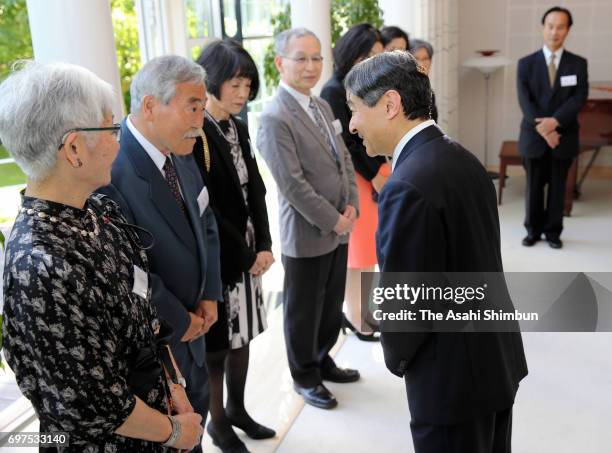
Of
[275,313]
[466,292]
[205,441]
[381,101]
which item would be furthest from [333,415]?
[381,101]

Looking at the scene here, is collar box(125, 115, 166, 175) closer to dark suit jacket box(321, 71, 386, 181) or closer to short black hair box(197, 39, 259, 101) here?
short black hair box(197, 39, 259, 101)

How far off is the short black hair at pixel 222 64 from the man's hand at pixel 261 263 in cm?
66

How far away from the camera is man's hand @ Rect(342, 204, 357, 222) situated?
314cm

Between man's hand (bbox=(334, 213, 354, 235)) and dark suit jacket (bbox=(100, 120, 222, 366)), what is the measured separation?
40.5 inches

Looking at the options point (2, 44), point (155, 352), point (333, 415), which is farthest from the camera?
point (2, 44)

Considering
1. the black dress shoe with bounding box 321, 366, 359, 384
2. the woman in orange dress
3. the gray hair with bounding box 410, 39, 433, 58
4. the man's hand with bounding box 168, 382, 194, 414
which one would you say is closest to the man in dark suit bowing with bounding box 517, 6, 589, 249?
the gray hair with bounding box 410, 39, 433, 58

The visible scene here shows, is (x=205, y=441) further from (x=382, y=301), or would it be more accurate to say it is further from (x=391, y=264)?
(x=391, y=264)

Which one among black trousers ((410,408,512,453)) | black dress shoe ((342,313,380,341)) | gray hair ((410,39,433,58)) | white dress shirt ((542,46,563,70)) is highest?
gray hair ((410,39,433,58))

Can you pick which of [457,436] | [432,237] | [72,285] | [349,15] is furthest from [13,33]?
[349,15]

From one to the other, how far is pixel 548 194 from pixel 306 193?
3.34 meters

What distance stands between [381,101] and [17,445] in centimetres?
217

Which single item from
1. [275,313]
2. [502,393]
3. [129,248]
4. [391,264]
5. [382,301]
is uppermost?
[129,248]

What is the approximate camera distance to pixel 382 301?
1832 mm

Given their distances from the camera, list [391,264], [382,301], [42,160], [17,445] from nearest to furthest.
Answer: [42,160], [391,264], [382,301], [17,445]
